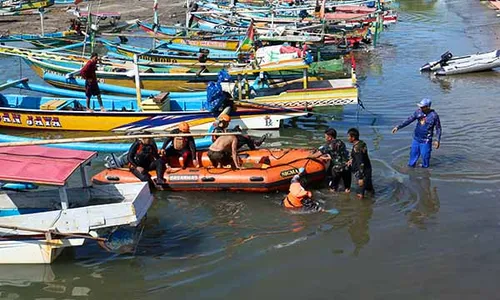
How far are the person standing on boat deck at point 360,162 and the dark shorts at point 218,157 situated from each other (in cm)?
271

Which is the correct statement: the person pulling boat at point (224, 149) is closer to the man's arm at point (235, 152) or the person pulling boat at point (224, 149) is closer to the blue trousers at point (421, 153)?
the man's arm at point (235, 152)

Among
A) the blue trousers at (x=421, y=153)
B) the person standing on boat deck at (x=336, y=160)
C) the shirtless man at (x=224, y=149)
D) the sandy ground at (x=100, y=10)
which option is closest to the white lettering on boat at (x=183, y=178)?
the shirtless man at (x=224, y=149)

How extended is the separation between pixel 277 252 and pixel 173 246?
185 centimetres

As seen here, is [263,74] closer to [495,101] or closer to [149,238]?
[495,101]

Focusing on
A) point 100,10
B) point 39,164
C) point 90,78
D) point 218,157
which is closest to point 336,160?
point 218,157

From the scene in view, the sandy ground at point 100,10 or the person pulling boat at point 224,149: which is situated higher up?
the sandy ground at point 100,10

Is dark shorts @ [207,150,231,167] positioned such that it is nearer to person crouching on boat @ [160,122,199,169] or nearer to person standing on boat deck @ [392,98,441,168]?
person crouching on boat @ [160,122,199,169]

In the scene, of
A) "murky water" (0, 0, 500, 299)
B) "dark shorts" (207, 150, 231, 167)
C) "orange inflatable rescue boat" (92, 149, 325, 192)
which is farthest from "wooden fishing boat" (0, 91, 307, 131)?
"orange inflatable rescue boat" (92, 149, 325, 192)

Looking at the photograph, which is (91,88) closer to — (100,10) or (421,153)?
(421,153)

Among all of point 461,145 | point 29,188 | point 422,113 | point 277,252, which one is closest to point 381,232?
point 277,252

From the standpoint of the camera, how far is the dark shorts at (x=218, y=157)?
41.5 feet

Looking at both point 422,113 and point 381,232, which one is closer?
point 381,232

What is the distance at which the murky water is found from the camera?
8.96 meters

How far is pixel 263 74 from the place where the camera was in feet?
60.9
